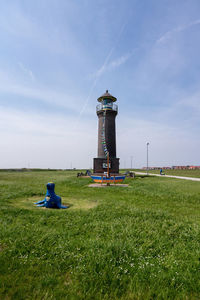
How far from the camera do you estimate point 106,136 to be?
77.8 ft

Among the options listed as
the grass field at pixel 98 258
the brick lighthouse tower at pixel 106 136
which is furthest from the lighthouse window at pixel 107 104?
the grass field at pixel 98 258

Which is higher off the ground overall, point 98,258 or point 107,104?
point 107,104

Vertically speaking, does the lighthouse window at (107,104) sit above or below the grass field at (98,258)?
above

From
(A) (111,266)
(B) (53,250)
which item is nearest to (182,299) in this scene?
(A) (111,266)

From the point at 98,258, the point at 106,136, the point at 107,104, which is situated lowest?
the point at 98,258

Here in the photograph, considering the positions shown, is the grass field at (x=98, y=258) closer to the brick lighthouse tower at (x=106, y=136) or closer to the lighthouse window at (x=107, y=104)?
the brick lighthouse tower at (x=106, y=136)

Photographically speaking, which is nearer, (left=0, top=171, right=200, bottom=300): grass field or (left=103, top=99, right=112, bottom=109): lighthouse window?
(left=0, top=171, right=200, bottom=300): grass field

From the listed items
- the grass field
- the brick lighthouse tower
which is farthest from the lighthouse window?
the grass field

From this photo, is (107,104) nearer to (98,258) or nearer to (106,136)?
(106,136)

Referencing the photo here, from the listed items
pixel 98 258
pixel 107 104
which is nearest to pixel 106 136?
pixel 107 104

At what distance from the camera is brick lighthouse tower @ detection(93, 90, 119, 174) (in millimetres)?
22953

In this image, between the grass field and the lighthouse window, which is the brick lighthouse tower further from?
the grass field

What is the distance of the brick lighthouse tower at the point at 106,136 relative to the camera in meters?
23.0

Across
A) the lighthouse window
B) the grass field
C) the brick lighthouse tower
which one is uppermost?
the lighthouse window
